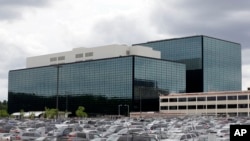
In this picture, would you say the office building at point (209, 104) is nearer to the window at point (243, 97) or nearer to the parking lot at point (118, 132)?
the window at point (243, 97)

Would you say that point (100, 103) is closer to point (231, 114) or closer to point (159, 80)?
point (159, 80)

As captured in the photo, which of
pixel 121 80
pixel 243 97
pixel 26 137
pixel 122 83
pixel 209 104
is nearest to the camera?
pixel 26 137

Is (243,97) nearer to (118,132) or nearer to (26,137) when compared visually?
(118,132)

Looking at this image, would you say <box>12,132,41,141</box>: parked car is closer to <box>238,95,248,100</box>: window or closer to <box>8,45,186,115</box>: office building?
<box>238,95,248,100</box>: window

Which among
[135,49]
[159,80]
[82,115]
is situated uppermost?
[135,49]

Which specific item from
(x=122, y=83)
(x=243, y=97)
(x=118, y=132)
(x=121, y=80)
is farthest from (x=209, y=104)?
(x=118, y=132)

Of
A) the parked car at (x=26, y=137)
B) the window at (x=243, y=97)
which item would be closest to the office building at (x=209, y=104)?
the window at (x=243, y=97)

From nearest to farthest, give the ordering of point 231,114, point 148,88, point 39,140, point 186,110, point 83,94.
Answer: point 39,140
point 231,114
point 186,110
point 148,88
point 83,94

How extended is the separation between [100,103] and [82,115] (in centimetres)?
2119

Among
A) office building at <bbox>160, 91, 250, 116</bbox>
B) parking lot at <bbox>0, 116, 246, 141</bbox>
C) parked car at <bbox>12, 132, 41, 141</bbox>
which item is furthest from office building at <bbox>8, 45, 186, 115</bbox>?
parked car at <bbox>12, 132, 41, 141</bbox>

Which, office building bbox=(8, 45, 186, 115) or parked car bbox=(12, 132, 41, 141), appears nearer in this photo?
parked car bbox=(12, 132, 41, 141)

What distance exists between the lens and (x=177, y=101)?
172m

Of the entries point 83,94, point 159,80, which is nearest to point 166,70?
point 159,80

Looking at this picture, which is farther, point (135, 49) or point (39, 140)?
point (135, 49)
